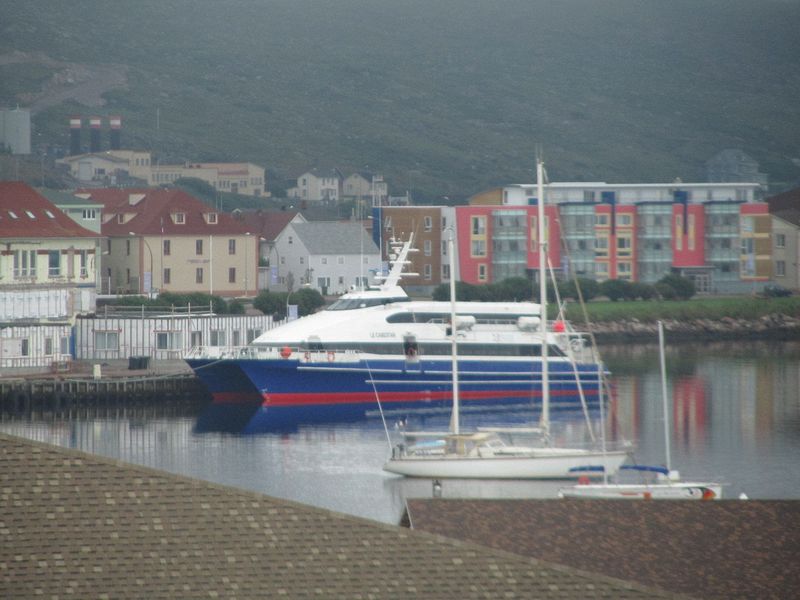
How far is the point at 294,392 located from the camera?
48375mm

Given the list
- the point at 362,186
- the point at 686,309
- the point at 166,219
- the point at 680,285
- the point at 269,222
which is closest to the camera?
the point at 166,219

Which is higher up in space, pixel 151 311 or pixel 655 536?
pixel 151 311

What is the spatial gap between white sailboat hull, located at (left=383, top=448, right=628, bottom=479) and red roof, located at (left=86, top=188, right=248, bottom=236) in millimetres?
42105

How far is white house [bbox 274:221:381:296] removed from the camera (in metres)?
85.5

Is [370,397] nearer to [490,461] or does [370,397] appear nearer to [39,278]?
[39,278]

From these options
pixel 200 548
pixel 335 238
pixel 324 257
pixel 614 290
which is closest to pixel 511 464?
pixel 200 548

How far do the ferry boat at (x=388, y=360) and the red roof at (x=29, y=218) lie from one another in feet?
39.6

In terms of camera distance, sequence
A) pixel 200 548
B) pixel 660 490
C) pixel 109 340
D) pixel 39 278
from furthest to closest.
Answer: pixel 39 278 → pixel 109 340 → pixel 660 490 → pixel 200 548

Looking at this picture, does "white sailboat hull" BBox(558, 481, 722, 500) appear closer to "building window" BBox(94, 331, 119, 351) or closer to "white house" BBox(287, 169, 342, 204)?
"building window" BBox(94, 331, 119, 351)

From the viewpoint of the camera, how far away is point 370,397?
49.2 metres

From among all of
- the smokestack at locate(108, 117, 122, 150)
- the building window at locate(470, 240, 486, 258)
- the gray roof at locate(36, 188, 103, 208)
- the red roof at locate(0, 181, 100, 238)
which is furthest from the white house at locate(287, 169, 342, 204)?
the red roof at locate(0, 181, 100, 238)

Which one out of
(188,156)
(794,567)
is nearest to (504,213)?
(794,567)

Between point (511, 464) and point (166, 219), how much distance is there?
4407 centimetres

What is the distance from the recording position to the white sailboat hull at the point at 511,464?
111 ft
